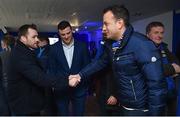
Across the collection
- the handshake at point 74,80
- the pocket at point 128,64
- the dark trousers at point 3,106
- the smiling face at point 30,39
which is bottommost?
the dark trousers at point 3,106

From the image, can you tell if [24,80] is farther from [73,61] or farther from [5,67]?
[5,67]

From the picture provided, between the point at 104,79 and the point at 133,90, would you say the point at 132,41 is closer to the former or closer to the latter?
the point at 133,90

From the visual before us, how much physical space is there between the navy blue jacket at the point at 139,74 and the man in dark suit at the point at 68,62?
871 mm

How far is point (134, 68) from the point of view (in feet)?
7.27

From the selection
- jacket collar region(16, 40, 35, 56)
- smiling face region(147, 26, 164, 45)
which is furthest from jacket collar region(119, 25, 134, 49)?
jacket collar region(16, 40, 35, 56)

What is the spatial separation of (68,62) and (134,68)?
3.71 ft

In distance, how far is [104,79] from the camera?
300cm

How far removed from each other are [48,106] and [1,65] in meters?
0.73

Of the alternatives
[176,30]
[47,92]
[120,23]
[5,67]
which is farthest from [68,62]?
[176,30]

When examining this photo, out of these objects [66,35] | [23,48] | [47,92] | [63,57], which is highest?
[66,35]

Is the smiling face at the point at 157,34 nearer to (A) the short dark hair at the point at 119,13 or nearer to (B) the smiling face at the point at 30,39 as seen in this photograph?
(A) the short dark hair at the point at 119,13

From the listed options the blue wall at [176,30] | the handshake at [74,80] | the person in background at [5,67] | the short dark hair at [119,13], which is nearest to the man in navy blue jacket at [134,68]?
the short dark hair at [119,13]

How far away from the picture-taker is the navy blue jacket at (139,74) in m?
2.12

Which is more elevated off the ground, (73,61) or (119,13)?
(119,13)
